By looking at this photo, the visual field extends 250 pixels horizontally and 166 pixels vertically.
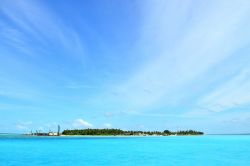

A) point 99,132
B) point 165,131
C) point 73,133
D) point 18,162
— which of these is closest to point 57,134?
point 73,133

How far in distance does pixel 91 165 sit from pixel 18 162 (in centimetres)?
643

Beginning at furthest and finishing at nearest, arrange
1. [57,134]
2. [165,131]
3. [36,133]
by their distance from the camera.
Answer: [165,131], [36,133], [57,134]

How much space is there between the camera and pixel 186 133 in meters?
175

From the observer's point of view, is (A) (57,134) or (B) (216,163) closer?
(B) (216,163)

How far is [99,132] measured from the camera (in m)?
134

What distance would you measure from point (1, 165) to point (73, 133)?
374 feet

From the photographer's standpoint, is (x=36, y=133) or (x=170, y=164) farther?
(x=36, y=133)

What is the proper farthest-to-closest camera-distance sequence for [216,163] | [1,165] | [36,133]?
[36,133] < [216,163] < [1,165]

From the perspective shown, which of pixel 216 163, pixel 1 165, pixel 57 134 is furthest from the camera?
pixel 57 134

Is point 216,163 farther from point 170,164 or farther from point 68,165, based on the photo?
point 68,165

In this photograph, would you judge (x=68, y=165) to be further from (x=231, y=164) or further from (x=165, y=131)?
(x=165, y=131)

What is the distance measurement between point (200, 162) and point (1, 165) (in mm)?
16038

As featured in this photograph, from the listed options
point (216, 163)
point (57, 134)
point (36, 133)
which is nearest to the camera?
point (216, 163)

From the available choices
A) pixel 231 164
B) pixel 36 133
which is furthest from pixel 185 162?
pixel 36 133
